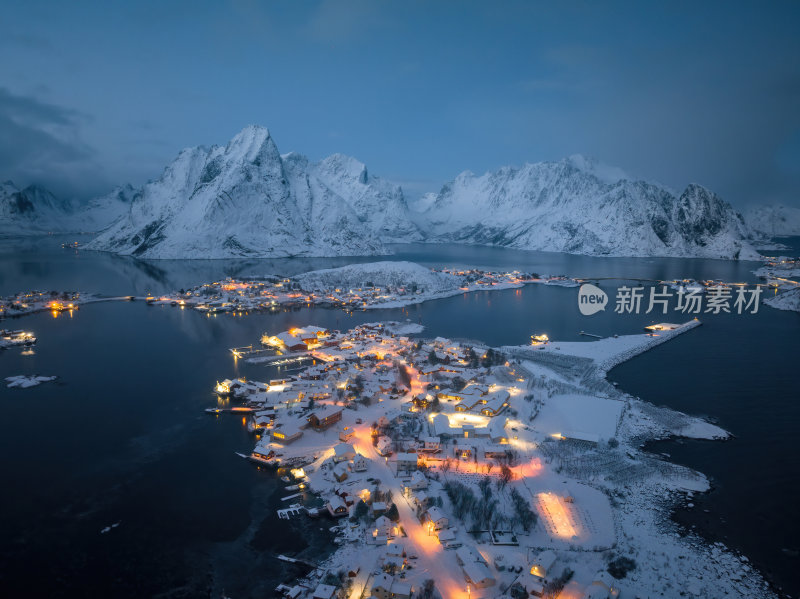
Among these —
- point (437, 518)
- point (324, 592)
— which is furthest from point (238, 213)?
point (324, 592)

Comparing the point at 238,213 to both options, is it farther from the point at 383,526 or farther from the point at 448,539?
the point at 448,539

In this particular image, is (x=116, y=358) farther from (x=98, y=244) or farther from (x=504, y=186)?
(x=504, y=186)

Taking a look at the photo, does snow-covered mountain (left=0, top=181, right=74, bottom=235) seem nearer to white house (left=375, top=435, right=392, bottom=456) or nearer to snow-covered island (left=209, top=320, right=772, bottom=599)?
snow-covered island (left=209, top=320, right=772, bottom=599)

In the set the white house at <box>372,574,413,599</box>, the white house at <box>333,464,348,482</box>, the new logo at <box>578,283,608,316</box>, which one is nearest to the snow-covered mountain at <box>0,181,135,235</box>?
the new logo at <box>578,283,608,316</box>

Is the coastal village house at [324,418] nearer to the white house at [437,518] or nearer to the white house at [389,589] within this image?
the white house at [437,518]

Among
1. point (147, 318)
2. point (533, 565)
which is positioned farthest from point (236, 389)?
point (147, 318)

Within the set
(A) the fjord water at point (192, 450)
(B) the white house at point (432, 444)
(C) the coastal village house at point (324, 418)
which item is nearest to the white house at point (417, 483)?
(B) the white house at point (432, 444)

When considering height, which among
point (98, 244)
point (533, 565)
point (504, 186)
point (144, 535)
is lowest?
point (144, 535)
